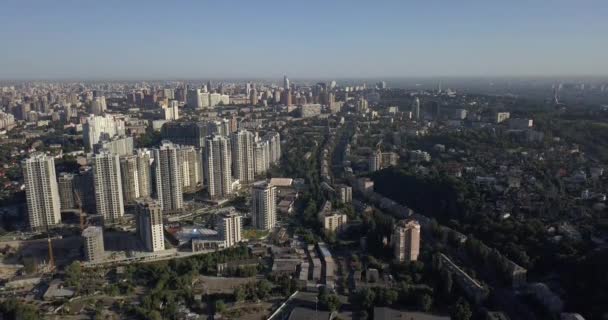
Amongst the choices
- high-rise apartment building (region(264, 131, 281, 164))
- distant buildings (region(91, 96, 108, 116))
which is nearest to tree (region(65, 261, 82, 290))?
high-rise apartment building (region(264, 131, 281, 164))

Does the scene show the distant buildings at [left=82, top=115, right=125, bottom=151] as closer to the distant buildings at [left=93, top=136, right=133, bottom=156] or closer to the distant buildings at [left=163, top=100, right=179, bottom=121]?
the distant buildings at [left=93, top=136, right=133, bottom=156]

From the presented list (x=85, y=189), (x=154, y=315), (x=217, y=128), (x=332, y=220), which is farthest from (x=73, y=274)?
(x=217, y=128)

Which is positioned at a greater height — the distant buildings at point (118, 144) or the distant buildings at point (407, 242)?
the distant buildings at point (118, 144)

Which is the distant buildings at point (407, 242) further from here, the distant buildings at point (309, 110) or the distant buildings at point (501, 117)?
the distant buildings at point (309, 110)

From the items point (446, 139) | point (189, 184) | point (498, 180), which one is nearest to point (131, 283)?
point (189, 184)

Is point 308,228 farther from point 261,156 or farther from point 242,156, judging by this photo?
point 261,156

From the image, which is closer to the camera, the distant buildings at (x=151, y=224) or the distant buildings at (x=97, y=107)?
the distant buildings at (x=151, y=224)

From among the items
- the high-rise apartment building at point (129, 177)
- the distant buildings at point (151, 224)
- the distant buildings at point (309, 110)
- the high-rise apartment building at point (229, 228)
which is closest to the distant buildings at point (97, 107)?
the distant buildings at point (309, 110)
